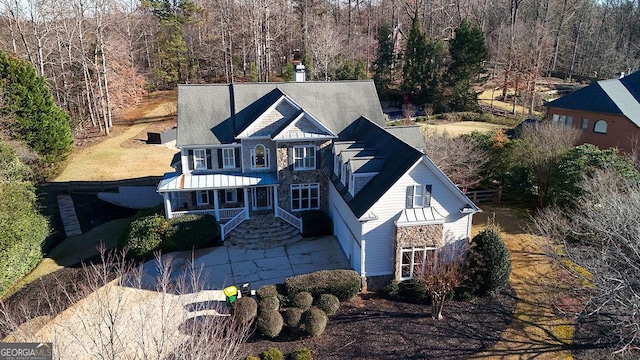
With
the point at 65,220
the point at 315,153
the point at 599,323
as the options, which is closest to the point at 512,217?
the point at 599,323

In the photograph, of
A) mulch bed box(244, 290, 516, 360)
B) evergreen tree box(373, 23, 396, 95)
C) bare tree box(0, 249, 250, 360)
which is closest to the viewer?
bare tree box(0, 249, 250, 360)

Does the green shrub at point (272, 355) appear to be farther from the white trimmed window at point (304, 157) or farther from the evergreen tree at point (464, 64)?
the evergreen tree at point (464, 64)

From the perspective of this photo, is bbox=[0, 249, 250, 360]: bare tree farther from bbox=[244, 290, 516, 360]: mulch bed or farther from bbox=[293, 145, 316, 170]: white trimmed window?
bbox=[293, 145, 316, 170]: white trimmed window

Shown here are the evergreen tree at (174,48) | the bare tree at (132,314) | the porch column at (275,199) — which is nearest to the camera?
the bare tree at (132,314)

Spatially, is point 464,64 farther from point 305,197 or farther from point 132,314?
point 132,314

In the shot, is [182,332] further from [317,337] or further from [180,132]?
[180,132]

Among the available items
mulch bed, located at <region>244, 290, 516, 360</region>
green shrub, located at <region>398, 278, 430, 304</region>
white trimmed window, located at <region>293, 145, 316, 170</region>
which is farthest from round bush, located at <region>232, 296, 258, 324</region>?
white trimmed window, located at <region>293, 145, 316, 170</region>

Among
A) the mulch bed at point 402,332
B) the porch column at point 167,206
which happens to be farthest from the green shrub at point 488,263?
the porch column at point 167,206
